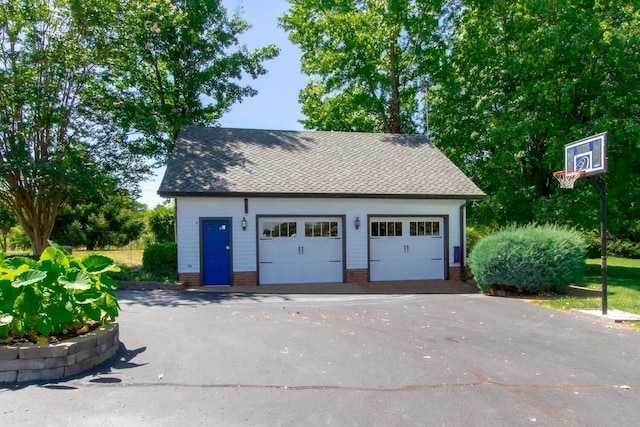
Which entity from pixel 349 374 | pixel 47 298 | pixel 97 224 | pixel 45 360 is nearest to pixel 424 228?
pixel 349 374

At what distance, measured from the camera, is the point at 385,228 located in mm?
14391

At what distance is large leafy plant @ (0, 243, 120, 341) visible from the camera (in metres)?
5.08

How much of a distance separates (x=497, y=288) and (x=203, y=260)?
8.12 m

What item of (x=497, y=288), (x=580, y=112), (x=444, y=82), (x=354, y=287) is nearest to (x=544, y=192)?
(x=580, y=112)

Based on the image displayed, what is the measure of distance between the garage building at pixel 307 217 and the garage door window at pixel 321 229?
0.10 ft

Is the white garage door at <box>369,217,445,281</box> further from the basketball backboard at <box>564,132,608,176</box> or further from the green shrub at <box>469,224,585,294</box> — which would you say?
the basketball backboard at <box>564,132,608,176</box>


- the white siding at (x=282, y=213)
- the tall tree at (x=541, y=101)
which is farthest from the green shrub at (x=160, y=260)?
the tall tree at (x=541, y=101)

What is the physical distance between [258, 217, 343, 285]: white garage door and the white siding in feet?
0.99

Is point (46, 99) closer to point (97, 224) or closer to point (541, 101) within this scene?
point (97, 224)

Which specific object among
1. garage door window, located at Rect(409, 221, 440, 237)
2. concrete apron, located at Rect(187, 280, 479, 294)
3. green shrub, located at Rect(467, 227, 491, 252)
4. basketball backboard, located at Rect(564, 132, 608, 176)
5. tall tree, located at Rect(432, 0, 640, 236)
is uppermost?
tall tree, located at Rect(432, 0, 640, 236)

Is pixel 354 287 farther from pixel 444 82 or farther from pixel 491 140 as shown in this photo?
pixel 444 82

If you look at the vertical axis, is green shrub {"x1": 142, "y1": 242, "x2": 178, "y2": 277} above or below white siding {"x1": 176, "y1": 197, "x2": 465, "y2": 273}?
below

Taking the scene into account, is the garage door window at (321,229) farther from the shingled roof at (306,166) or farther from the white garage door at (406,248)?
the white garage door at (406,248)

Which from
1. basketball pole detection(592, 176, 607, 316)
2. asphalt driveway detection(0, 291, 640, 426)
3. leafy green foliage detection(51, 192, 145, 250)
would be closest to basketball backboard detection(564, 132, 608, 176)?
basketball pole detection(592, 176, 607, 316)
